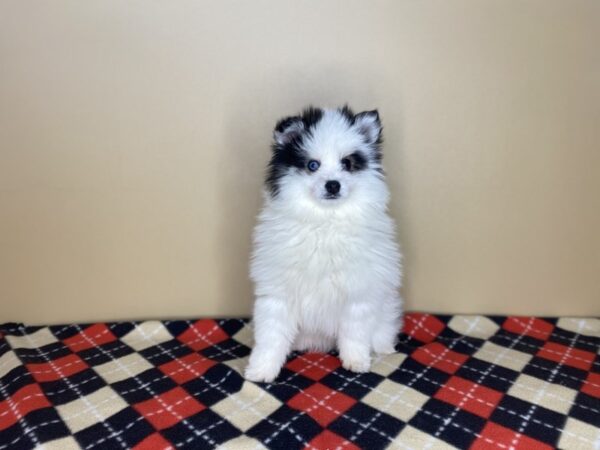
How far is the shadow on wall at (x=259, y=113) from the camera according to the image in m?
1.78

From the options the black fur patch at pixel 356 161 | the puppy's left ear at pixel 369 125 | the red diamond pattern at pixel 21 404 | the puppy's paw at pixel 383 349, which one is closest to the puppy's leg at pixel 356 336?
the puppy's paw at pixel 383 349

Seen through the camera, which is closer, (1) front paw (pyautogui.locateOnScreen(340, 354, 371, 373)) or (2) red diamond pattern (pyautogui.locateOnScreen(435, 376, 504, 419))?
(2) red diamond pattern (pyautogui.locateOnScreen(435, 376, 504, 419))

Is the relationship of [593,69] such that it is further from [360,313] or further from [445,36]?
[360,313]

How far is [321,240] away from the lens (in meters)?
1.51

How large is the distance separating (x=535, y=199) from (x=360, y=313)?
950 mm

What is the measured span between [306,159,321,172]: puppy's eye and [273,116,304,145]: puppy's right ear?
11cm

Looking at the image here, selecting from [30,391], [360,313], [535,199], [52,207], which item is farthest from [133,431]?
[535,199]

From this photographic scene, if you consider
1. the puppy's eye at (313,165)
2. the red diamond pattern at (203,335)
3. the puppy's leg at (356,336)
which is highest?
the puppy's eye at (313,165)

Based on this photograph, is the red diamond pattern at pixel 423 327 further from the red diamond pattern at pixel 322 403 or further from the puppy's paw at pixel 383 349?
the red diamond pattern at pixel 322 403

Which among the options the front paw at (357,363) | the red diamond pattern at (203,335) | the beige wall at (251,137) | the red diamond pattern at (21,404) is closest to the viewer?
the red diamond pattern at (21,404)

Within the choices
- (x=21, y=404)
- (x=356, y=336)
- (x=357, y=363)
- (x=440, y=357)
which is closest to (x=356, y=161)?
(x=356, y=336)

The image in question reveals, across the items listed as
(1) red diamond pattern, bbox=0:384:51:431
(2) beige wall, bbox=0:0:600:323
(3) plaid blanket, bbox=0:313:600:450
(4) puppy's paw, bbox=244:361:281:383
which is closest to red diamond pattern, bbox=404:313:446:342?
(3) plaid blanket, bbox=0:313:600:450

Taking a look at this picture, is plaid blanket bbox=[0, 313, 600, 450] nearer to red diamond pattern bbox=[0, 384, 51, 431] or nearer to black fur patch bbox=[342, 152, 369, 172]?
red diamond pattern bbox=[0, 384, 51, 431]

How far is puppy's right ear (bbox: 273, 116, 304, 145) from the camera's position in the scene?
152 centimetres
